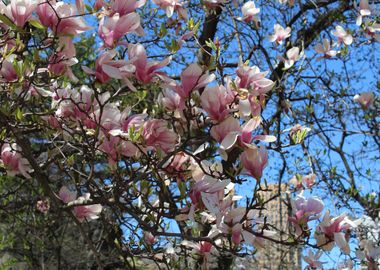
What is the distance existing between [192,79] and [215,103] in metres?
0.08

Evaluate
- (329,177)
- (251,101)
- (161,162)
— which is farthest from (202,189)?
(329,177)

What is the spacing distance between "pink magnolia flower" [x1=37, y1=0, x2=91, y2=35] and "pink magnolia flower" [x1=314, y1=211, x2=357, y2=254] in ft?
2.51

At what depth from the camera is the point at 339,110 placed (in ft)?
12.8

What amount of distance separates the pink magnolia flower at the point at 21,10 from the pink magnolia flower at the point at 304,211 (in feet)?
2.58

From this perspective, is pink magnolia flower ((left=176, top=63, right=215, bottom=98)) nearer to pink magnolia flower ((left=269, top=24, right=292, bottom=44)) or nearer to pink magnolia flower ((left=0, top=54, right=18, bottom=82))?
pink magnolia flower ((left=0, top=54, right=18, bottom=82))

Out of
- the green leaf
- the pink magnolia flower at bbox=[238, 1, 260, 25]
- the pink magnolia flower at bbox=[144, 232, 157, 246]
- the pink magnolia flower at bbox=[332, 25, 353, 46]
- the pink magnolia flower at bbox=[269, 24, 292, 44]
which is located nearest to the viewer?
the green leaf

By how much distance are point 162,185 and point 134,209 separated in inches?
7.9

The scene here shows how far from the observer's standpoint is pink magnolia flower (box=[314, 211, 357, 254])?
1.44 m

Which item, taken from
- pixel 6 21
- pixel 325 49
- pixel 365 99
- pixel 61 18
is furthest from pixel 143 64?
pixel 365 99

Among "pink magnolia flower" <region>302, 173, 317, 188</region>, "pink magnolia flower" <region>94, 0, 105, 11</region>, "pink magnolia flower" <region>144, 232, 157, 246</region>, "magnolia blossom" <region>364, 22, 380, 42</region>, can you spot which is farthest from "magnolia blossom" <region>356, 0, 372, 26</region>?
"pink magnolia flower" <region>94, 0, 105, 11</region>

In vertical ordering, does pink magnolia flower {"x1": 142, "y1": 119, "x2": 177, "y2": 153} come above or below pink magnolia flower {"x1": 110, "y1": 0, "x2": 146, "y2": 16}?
below

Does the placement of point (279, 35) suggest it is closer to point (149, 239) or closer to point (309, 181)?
point (309, 181)

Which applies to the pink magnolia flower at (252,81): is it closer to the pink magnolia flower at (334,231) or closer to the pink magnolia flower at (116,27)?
the pink magnolia flower at (116,27)

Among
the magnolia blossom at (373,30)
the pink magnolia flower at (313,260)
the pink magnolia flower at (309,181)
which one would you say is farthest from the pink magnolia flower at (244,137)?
the magnolia blossom at (373,30)
